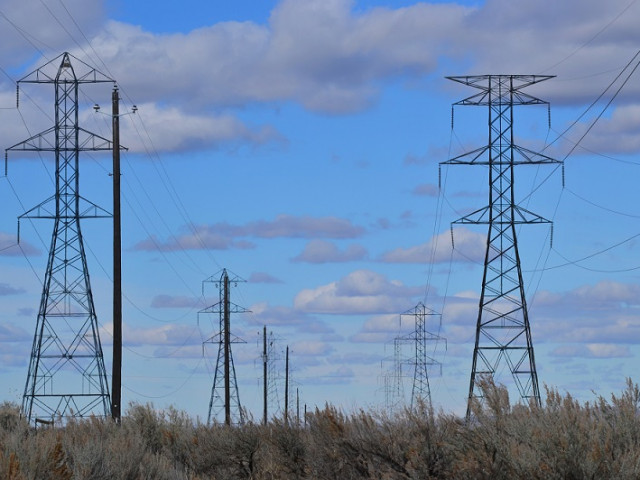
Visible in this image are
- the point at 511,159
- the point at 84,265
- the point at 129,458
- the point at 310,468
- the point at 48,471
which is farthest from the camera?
the point at 511,159

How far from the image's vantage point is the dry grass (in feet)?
58.0

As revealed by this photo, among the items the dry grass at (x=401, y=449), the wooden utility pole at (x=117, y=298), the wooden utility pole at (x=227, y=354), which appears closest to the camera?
the dry grass at (x=401, y=449)

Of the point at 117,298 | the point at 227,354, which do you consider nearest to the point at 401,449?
the point at 117,298

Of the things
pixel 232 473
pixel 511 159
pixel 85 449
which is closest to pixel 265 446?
pixel 232 473

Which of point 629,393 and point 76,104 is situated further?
point 76,104

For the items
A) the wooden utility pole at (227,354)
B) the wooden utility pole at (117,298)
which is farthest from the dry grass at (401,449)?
the wooden utility pole at (227,354)

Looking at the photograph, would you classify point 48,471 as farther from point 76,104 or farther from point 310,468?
point 76,104

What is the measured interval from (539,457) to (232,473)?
1470cm

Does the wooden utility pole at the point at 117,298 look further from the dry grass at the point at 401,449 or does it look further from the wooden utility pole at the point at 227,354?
the wooden utility pole at the point at 227,354

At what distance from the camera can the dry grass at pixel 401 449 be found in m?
17.7

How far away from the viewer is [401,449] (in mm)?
22891

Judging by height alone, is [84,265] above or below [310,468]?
above

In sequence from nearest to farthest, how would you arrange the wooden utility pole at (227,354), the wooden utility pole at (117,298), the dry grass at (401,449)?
the dry grass at (401,449), the wooden utility pole at (117,298), the wooden utility pole at (227,354)

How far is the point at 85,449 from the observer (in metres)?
20.8
